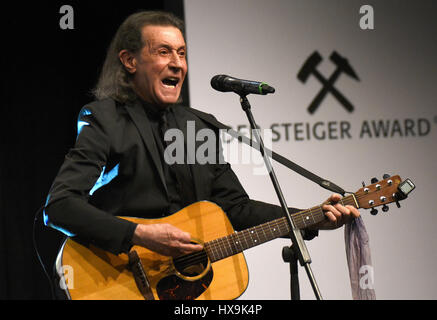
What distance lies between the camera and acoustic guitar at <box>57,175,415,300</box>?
2457 millimetres

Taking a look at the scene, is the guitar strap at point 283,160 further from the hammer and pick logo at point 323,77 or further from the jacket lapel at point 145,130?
the hammer and pick logo at point 323,77

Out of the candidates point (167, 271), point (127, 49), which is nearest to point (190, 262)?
point (167, 271)

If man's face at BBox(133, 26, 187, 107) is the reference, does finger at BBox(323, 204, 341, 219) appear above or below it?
below

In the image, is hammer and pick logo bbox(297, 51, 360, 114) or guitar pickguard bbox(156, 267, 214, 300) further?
hammer and pick logo bbox(297, 51, 360, 114)

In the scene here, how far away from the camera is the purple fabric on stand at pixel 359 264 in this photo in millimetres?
2480

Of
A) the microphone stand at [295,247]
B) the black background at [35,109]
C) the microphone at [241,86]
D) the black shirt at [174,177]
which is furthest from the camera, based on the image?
the black background at [35,109]

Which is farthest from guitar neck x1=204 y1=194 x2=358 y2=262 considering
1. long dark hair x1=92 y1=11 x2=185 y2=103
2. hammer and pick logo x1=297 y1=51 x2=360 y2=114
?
hammer and pick logo x1=297 y1=51 x2=360 y2=114

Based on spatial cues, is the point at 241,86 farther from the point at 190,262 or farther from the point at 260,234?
the point at 190,262

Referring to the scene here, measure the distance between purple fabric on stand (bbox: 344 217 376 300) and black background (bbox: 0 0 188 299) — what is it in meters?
2.02

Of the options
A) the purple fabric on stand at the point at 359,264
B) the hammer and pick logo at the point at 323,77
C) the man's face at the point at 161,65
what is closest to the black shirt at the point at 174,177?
the man's face at the point at 161,65

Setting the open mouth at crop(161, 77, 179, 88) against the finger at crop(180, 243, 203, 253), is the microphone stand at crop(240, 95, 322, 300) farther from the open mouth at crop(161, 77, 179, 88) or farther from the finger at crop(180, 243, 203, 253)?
the open mouth at crop(161, 77, 179, 88)

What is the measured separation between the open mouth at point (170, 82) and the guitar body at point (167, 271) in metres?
0.71

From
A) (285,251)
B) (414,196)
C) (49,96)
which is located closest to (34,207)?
(49,96)
